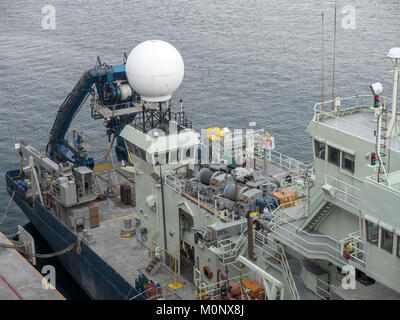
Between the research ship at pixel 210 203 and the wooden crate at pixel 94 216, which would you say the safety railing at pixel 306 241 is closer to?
the research ship at pixel 210 203

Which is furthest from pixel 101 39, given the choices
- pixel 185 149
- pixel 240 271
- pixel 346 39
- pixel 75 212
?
pixel 240 271

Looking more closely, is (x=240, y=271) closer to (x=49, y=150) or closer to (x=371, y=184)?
(x=371, y=184)

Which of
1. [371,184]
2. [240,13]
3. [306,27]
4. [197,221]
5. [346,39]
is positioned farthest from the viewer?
[240,13]

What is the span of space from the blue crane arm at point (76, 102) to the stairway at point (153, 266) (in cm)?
1643

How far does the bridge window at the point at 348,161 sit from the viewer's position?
94.5ft

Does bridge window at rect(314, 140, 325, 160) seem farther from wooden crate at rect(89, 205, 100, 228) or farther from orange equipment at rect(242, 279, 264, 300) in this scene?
wooden crate at rect(89, 205, 100, 228)

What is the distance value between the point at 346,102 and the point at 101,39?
42108 millimetres

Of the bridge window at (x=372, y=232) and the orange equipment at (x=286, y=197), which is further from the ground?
the bridge window at (x=372, y=232)

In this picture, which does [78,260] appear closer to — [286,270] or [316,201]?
[286,270]

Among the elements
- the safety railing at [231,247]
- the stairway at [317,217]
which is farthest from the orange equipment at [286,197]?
the stairway at [317,217]

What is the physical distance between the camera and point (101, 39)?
312 feet

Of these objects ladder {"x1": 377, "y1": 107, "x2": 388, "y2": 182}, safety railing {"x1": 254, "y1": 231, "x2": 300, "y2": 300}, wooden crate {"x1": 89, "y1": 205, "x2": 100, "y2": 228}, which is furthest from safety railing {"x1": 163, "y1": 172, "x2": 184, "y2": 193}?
ladder {"x1": 377, "y1": 107, "x2": 388, "y2": 182}

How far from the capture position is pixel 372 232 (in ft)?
85.9

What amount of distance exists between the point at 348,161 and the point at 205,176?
1191 centimetres
